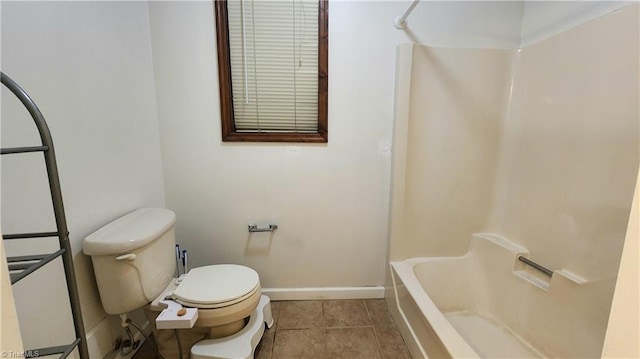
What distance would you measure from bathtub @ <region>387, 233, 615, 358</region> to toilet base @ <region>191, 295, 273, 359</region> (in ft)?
2.71

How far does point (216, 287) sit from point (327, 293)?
84 centimetres

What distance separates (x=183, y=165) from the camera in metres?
1.62

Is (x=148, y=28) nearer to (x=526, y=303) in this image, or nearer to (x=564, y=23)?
(x=564, y=23)

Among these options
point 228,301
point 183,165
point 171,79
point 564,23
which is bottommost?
point 228,301

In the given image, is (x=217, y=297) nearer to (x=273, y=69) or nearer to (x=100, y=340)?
(x=100, y=340)

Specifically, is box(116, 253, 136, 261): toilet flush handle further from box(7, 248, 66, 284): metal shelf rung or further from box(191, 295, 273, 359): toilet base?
box(191, 295, 273, 359): toilet base

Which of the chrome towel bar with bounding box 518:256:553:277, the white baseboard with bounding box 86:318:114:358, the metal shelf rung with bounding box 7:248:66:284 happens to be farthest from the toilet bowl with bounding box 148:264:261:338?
the chrome towel bar with bounding box 518:256:553:277

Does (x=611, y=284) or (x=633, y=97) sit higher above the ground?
(x=633, y=97)

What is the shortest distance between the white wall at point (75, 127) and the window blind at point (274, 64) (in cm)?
51

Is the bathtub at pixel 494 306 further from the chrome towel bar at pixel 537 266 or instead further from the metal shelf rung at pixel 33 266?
the metal shelf rung at pixel 33 266

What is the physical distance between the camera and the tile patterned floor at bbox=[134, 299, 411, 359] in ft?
4.50

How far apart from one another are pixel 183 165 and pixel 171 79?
52cm

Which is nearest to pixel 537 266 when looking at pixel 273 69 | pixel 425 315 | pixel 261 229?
pixel 425 315

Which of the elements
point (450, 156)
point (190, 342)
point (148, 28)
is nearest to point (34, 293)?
point (190, 342)
